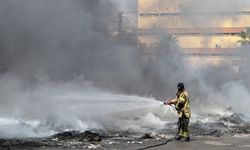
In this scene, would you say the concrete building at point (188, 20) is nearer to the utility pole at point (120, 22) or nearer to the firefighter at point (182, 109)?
the utility pole at point (120, 22)

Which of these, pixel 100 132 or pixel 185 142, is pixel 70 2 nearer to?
pixel 100 132

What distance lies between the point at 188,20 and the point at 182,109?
11.0 meters

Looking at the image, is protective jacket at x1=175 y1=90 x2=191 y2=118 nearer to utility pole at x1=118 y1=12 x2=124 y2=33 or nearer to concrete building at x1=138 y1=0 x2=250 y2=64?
utility pole at x1=118 y1=12 x2=124 y2=33

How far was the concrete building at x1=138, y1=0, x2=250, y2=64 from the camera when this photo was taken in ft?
61.1

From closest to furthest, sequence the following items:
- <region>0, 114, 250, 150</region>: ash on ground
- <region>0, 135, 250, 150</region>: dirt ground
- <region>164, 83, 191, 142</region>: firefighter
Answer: <region>0, 114, 250, 150</region>: ash on ground < <region>0, 135, 250, 150</region>: dirt ground < <region>164, 83, 191, 142</region>: firefighter

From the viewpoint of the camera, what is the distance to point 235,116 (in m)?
16.7

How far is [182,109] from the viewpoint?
1012cm

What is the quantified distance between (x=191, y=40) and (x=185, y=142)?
1392 centimetres

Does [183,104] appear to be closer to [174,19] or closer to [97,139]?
[97,139]

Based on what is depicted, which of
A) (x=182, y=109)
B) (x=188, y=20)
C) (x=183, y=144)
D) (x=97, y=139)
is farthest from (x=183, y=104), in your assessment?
(x=188, y=20)

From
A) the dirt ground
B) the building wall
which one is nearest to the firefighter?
the dirt ground

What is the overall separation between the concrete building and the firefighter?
316 inches

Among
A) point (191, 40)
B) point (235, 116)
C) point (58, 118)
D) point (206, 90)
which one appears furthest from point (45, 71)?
point (191, 40)

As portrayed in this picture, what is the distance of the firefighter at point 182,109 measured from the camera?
10.0 metres
